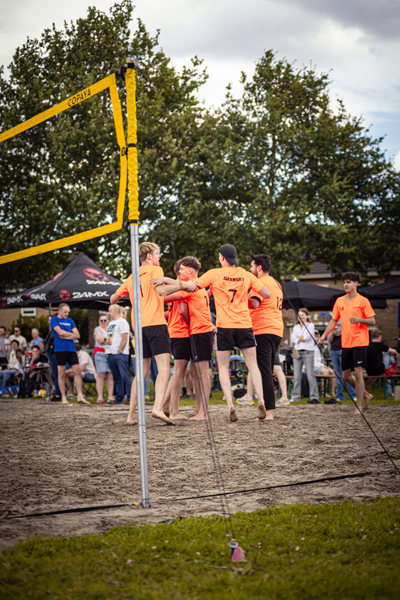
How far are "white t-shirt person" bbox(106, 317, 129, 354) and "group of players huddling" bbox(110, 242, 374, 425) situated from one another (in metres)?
3.49

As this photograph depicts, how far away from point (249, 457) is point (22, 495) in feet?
6.75

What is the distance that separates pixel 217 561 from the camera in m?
2.45

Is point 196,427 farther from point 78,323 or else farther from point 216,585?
point 78,323

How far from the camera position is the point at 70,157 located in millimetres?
18375

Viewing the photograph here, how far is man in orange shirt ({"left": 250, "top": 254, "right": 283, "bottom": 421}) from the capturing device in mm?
7273

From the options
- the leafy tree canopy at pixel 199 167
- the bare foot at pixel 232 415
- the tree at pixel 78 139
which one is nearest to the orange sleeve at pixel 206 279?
the bare foot at pixel 232 415

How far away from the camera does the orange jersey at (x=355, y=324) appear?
26.0ft

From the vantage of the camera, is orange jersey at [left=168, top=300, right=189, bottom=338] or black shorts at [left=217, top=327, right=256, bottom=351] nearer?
black shorts at [left=217, top=327, right=256, bottom=351]

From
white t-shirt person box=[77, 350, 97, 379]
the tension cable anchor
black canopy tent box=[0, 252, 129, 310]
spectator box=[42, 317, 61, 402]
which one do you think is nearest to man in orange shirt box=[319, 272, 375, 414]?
the tension cable anchor

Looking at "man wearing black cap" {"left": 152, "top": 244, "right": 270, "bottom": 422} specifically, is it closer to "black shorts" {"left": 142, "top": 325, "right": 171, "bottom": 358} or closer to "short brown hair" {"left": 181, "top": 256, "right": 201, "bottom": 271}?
"short brown hair" {"left": 181, "top": 256, "right": 201, "bottom": 271}

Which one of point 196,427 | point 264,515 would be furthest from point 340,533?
point 196,427

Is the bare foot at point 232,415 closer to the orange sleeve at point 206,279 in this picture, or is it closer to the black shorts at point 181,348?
the black shorts at point 181,348

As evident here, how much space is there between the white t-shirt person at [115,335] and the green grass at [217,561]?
8078mm

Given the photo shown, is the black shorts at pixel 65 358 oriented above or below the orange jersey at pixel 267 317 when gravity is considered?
below
